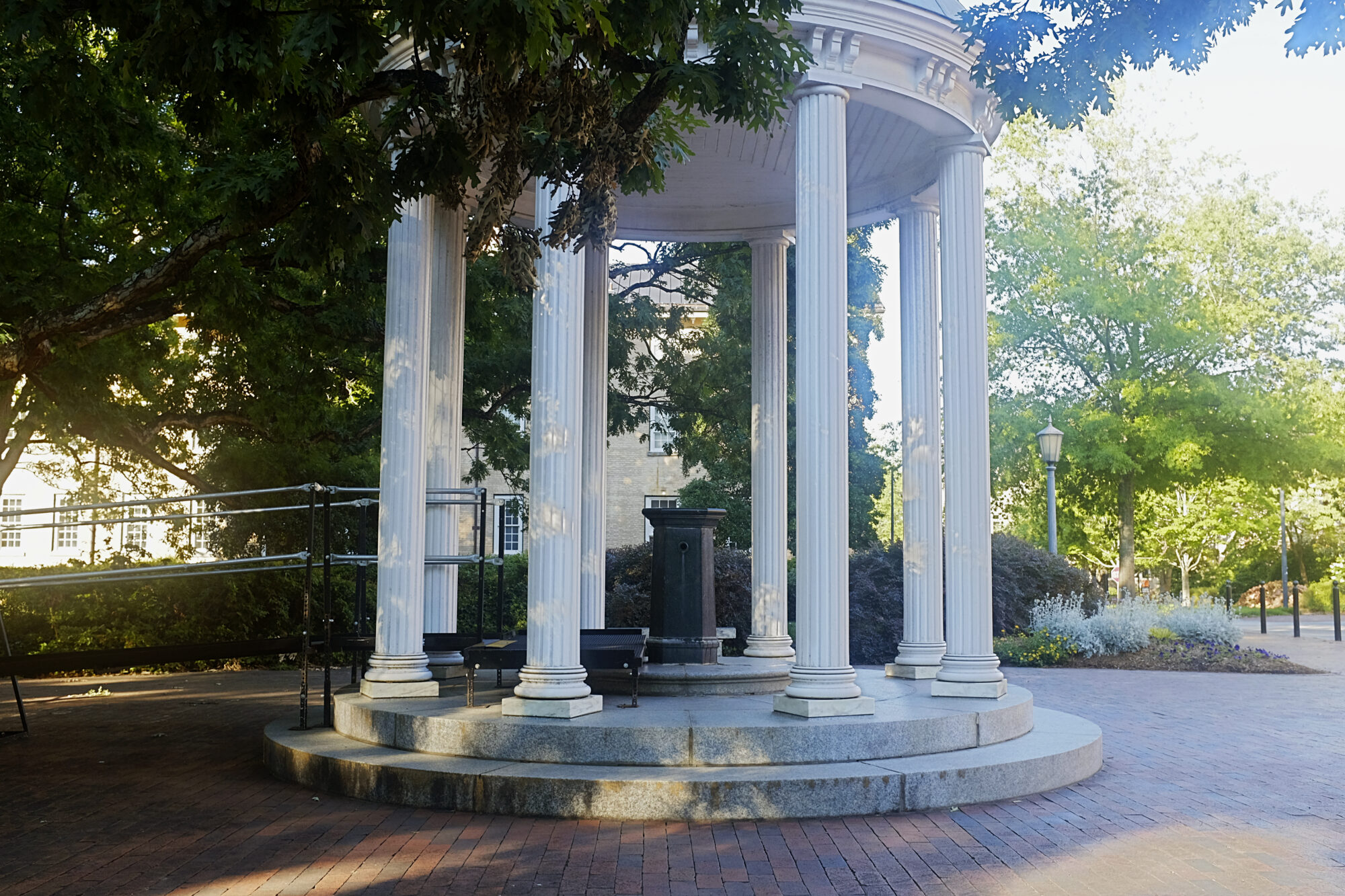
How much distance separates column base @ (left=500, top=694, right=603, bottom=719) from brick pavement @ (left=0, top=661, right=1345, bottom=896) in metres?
1.20

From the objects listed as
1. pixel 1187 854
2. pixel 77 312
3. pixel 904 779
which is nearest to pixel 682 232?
pixel 77 312

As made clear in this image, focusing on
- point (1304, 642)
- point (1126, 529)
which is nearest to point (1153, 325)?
point (1126, 529)

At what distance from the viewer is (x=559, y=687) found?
916 cm

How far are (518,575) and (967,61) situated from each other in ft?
59.9

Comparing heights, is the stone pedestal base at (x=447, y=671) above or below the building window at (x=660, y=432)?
below

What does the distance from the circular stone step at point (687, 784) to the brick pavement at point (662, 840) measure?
0.16 metres

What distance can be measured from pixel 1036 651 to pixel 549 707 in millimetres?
14900

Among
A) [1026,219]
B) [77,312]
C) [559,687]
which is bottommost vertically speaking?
[559,687]

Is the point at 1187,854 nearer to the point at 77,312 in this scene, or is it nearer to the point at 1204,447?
the point at 77,312

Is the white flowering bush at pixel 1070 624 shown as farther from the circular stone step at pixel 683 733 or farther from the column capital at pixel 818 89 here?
the column capital at pixel 818 89

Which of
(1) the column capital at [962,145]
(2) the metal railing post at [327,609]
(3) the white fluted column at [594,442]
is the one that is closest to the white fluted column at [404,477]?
(2) the metal railing post at [327,609]

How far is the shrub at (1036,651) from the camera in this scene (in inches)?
835

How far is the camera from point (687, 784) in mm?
7914

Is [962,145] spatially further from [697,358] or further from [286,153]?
[697,358]
